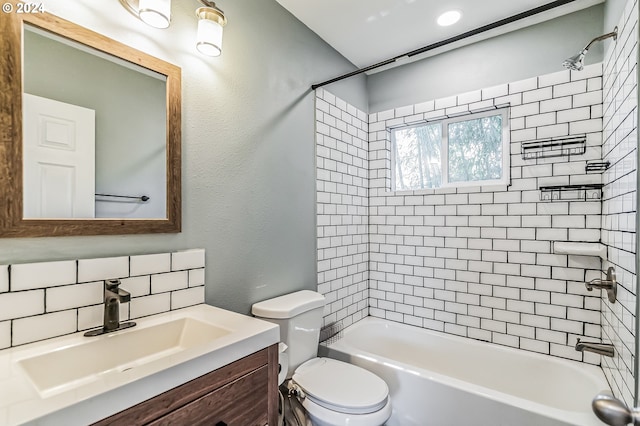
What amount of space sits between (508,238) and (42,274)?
258cm

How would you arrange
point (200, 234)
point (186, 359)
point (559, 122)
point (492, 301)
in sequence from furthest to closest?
point (492, 301) < point (559, 122) < point (200, 234) < point (186, 359)

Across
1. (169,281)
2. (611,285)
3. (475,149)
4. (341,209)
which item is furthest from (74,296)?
(475,149)

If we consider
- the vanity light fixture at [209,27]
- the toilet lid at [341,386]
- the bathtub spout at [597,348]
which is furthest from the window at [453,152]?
the vanity light fixture at [209,27]

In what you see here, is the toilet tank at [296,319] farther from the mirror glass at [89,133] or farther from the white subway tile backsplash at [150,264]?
the mirror glass at [89,133]

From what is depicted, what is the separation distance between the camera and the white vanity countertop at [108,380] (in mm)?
659

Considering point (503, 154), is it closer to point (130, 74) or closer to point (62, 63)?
point (130, 74)

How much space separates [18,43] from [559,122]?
9.06ft

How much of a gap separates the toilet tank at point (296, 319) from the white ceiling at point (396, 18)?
1.86m

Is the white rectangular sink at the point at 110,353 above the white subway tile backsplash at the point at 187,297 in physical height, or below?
below

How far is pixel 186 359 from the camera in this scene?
2.91 ft

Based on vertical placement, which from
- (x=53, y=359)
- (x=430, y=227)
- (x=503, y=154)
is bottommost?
(x=53, y=359)

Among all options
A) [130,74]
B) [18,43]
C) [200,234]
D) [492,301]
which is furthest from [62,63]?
[492,301]

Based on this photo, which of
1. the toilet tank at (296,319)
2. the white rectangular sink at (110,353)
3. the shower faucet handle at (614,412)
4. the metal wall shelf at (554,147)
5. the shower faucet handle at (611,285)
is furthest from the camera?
the metal wall shelf at (554,147)
